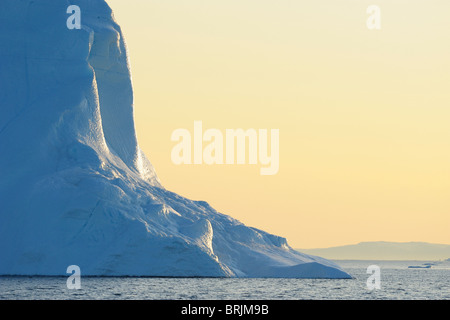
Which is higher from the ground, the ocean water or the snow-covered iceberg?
the snow-covered iceberg

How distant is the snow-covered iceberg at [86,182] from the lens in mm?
42250

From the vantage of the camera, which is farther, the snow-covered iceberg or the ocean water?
the snow-covered iceberg

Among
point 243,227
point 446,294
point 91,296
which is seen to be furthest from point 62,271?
point 446,294

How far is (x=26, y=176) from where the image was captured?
4453 centimetres

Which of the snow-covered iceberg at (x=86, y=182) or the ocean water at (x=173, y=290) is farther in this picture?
the snow-covered iceberg at (x=86, y=182)

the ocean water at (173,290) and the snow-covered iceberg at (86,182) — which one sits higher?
the snow-covered iceberg at (86,182)

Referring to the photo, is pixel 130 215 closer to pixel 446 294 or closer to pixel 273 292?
pixel 273 292

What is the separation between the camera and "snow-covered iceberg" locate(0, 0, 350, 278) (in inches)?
1663

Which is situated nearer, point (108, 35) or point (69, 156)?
point (69, 156)

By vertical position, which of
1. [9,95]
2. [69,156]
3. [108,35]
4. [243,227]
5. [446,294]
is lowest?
[446,294]

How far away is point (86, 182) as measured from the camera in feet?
143
